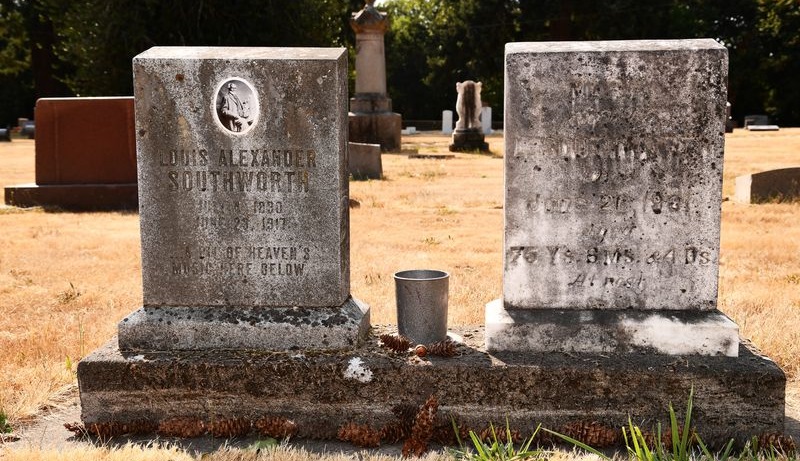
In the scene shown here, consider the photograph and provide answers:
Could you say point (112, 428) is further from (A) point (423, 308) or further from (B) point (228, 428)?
(A) point (423, 308)

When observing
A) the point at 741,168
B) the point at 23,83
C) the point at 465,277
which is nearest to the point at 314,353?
the point at 465,277

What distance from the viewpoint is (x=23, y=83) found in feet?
142

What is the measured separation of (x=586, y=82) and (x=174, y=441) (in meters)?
2.44

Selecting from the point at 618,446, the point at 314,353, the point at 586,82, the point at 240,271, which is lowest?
the point at 618,446

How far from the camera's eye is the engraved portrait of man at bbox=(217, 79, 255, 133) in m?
3.84

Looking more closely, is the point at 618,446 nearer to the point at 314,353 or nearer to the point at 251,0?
the point at 314,353

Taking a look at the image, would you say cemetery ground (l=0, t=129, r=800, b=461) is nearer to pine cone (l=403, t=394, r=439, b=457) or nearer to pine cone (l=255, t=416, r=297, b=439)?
pine cone (l=255, t=416, r=297, b=439)

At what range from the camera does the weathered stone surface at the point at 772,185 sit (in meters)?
10.8

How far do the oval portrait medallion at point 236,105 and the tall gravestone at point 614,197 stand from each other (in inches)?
46.6

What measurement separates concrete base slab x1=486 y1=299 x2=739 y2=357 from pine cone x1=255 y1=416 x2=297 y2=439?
987mm

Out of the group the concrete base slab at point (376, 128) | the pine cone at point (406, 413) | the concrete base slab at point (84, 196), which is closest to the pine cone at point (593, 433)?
the pine cone at point (406, 413)

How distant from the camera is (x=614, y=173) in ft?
12.4

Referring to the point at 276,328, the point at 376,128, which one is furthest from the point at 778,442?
the point at 376,128

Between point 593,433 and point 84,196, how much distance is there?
898cm
